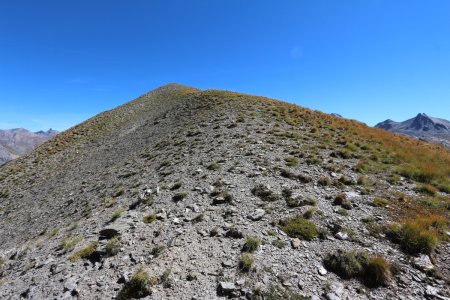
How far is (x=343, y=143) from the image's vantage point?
2162 cm

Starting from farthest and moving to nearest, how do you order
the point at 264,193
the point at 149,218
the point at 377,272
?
the point at 264,193 < the point at 149,218 < the point at 377,272

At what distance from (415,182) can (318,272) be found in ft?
35.4

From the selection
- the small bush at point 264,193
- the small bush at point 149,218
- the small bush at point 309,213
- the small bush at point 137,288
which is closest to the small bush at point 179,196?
the small bush at point 149,218

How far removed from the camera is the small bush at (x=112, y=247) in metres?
9.22

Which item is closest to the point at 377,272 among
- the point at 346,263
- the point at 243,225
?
the point at 346,263

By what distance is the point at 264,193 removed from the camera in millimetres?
12477

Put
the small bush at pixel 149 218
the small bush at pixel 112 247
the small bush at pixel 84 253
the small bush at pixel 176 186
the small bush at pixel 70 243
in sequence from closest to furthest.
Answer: the small bush at pixel 112 247 → the small bush at pixel 84 253 → the small bush at pixel 70 243 → the small bush at pixel 149 218 → the small bush at pixel 176 186

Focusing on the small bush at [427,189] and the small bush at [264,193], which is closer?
the small bush at [264,193]

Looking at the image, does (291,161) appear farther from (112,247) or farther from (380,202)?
(112,247)

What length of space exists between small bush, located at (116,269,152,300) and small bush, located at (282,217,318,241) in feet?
17.1

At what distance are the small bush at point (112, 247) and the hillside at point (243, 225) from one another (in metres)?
0.05

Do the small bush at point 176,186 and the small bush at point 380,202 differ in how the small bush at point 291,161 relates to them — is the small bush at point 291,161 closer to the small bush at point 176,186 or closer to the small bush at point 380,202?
the small bush at point 380,202

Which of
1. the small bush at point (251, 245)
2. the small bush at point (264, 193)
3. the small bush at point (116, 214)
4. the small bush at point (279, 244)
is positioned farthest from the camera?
the small bush at point (116, 214)

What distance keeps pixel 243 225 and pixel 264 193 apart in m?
2.85
